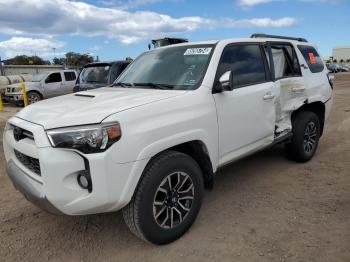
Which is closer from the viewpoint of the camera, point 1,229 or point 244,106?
point 1,229

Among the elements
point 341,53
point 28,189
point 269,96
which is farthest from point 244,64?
point 341,53

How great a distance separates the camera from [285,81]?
4777mm

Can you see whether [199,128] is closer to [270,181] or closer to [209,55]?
[209,55]

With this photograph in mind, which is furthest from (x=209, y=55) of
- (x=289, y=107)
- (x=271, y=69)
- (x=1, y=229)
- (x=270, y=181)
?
(x=1, y=229)

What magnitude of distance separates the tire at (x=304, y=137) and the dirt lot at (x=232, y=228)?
1.44 feet

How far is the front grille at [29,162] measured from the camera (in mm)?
2948

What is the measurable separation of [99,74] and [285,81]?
632cm

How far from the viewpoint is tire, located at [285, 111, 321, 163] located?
5.16 metres

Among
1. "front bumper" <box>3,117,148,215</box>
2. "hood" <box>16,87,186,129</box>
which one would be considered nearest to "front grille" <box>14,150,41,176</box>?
"front bumper" <box>3,117,148,215</box>

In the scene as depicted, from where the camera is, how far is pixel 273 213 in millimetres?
3801

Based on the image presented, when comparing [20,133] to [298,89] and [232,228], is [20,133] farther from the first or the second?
[298,89]

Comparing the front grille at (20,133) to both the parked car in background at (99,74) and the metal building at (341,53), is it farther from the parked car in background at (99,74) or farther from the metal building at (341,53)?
the metal building at (341,53)

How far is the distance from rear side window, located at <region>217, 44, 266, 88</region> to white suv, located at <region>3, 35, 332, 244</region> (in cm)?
1

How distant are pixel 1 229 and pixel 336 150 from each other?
17.5ft
